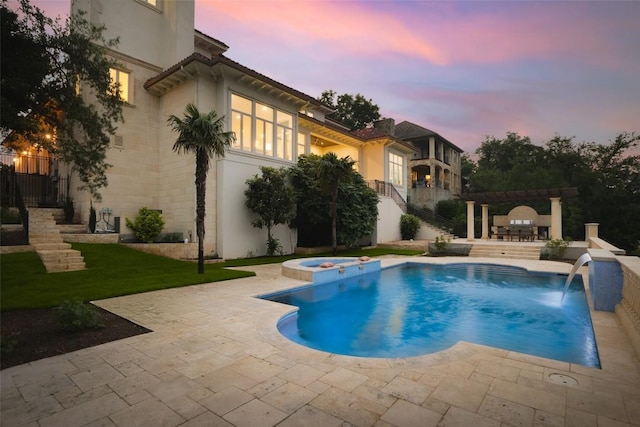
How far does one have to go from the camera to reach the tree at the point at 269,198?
49.4 feet

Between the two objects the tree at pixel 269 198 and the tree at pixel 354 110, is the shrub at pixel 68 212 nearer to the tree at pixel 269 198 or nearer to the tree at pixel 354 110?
the tree at pixel 269 198

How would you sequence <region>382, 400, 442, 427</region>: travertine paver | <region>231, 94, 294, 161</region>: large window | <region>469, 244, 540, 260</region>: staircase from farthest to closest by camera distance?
<region>469, 244, 540, 260</region>: staircase → <region>231, 94, 294, 161</region>: large window → <region>382, 400, 442, 427</region>: travertine paver

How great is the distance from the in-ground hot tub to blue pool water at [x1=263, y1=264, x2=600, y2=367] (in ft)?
0.95

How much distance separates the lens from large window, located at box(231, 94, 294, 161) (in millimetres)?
15633

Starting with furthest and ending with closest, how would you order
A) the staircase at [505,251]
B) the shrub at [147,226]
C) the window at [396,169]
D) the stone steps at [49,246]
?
the window at [396,169]
the staircase at [505,251]
the shrub at [147,226]
the stone steps at [49,246]

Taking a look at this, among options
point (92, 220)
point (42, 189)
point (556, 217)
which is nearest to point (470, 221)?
point (556, 217)

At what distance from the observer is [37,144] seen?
6.18 m

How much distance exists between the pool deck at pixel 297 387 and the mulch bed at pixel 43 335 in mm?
315

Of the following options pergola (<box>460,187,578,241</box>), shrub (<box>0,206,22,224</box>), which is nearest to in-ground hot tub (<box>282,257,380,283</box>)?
shrub (<box>0,206,22,224</box>)

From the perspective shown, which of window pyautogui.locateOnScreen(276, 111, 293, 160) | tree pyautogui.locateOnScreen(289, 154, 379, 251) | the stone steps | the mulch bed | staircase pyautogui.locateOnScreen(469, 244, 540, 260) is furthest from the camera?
tree pyautogui.locateOnScreen(289, 154, 379, 251)

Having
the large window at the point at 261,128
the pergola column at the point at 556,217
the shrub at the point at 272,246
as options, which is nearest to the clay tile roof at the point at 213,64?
the large window at the point at 261,128

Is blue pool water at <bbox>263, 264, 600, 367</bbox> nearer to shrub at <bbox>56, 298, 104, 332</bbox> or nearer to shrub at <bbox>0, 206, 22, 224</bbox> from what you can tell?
shrub at <bbox>56, 298, 104, 332</bbox>

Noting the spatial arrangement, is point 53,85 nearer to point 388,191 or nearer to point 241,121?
point 241,121

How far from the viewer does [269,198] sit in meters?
15.1
